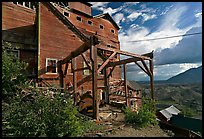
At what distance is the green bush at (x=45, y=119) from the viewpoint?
4863 millimetres

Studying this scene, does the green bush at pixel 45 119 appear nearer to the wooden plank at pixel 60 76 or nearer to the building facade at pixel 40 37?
the building facade at pixel 40 37

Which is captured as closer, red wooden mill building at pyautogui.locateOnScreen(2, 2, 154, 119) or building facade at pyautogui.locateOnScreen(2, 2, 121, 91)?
red wooden mill building at pyautogui.locateOnScreen(2, 2, 154, 119)

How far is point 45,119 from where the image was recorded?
5.05 m

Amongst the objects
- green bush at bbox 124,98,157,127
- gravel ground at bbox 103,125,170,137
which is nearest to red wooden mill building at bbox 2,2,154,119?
green bush at bbox 124,98,157,127

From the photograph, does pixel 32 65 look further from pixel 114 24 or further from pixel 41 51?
pixel 114 24

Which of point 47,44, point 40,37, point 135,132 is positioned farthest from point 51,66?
point 135,132

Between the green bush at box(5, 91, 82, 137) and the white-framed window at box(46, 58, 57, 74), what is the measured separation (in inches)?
246

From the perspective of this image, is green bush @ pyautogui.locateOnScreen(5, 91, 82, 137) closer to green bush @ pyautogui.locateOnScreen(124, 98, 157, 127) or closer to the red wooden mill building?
green bush @ pyautogui.locateOnScreen(124, 98, 157, 127)

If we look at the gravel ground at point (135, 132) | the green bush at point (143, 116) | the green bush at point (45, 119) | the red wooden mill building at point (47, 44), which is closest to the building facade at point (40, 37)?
the red wooden mill building at point (47, 44)

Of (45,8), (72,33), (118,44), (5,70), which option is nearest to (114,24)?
(118,44)

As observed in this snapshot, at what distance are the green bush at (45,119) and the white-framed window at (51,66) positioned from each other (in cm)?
625

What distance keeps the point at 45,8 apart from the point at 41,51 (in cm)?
355

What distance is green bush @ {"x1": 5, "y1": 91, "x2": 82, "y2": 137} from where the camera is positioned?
486cm

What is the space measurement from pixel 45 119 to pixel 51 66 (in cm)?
714
